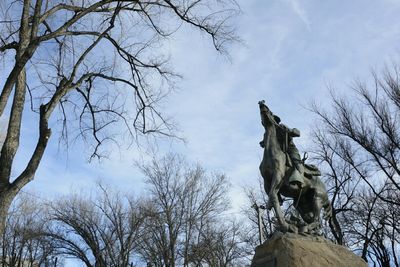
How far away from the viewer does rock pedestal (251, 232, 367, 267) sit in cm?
708

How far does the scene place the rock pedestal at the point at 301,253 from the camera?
7.08 metres

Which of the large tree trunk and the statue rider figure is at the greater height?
the statue rider figure

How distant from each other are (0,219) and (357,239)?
78.2 ft

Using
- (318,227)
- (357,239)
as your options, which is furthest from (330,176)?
(318,227)

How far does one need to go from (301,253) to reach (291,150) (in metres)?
2.11

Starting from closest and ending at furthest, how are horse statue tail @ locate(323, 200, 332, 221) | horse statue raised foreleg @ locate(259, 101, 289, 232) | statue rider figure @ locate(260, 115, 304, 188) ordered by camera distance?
1. horse statue raised foreleg @ locate(259, 101, 289, 232)
2. statue rider figure @ locate(260, 115, 304, 188)
3. horse statue tail @ locate(323, 200, 332, 221)

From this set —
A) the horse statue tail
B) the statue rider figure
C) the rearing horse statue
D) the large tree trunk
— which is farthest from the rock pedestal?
the large tree trunk

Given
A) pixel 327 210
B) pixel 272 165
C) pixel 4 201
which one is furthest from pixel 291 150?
pixel 4 201

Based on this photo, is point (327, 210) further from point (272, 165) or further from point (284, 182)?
point (272, 165)

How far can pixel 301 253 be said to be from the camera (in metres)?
7.09

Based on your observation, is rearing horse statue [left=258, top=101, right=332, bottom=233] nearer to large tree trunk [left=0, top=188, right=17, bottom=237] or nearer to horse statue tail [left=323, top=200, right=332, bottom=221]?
horse statue tail [left=323, top=200, right=332, bottom=221]

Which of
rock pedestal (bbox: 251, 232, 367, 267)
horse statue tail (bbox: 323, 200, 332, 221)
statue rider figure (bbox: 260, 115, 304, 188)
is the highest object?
statue rider figure (bbox: 260, 115, 304, 188)

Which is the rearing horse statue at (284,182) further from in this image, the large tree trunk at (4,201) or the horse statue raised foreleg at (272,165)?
the large tree trunk at (4,201)

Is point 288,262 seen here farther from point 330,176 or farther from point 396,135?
point 330,176
